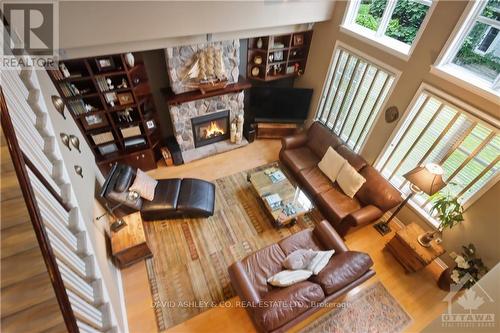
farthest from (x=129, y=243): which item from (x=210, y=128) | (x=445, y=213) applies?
A: (x=445, y=213)

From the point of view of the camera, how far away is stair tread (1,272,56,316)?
5.36 ft

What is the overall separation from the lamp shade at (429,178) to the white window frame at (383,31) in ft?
4.97

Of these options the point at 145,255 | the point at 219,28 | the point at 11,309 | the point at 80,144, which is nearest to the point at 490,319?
the point at 11,309

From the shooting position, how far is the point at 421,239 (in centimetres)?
337

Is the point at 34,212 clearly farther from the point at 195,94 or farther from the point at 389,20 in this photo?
the point at 389,20

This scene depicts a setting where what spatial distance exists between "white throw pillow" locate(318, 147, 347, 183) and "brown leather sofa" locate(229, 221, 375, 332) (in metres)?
1.22

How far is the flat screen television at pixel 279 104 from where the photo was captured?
5090mm

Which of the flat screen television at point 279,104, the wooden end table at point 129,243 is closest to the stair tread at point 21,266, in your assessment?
the wooden end table at point 129,243

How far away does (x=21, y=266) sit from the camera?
173cm

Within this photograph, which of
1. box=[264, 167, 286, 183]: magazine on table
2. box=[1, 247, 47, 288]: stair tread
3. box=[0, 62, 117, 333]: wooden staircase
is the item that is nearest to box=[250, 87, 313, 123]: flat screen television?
box=[264, 167, 286, 183]: magazine on table

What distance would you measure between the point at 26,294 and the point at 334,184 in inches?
158

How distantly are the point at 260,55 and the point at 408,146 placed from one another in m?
3.17

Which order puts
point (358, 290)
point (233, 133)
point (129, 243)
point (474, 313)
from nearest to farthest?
point (474, 313)
point (129, 243)
point (358, 290)
point (233, 133)

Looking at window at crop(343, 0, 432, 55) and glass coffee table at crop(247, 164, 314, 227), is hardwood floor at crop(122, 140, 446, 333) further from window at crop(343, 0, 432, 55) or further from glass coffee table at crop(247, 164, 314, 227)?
window at crop(343, 0, 432, 55)
